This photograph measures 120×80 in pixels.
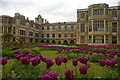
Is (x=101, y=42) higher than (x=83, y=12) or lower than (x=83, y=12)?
lower

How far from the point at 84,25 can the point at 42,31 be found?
22.0 meters

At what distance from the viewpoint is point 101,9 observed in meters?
25.8

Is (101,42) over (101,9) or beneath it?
Answer: beneath

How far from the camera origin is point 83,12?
29.3 metres

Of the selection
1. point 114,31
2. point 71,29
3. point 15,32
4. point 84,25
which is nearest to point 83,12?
point 84,25

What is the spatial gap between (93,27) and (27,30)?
71.2 feet

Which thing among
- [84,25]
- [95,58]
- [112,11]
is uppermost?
[112,11]

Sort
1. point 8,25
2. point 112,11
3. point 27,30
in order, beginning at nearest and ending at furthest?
point 112,11 < point 8,25 < point 27,30

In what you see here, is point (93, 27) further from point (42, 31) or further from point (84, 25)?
point (42, 31)

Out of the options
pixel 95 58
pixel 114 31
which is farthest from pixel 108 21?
pixel 95 58

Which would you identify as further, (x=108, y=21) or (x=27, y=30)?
(x=27, y=30)

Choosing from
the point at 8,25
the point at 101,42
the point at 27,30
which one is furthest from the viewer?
the point at 27,30

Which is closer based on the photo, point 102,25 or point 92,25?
point 102,25

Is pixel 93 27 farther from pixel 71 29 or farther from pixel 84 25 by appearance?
pixel 71 29
